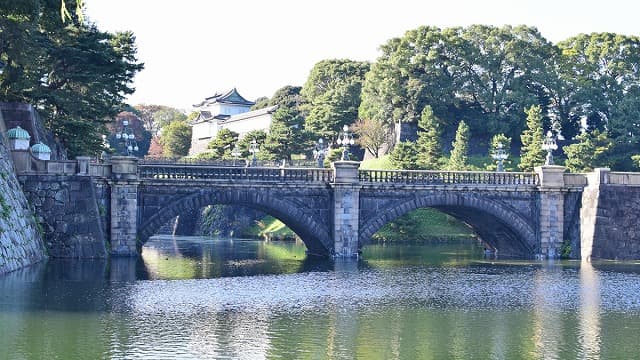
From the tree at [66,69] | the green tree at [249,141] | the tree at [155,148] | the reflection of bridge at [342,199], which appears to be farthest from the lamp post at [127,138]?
the tree at [155,148]

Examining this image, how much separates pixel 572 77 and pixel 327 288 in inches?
2378

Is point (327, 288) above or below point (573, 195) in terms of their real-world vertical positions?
below

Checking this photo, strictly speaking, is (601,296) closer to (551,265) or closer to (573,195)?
(551,265)

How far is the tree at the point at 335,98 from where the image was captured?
102 meters

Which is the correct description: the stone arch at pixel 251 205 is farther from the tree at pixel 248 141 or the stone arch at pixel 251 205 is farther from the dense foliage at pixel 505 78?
the tree at pixel 248 141

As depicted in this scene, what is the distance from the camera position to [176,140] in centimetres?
14512

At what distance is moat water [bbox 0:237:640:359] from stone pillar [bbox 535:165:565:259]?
4962 mm

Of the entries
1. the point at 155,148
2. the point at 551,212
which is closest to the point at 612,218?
the point at 551,212

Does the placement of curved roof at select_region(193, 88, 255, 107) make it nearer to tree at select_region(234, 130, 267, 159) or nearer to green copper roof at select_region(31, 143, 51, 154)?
tree at select_region(234, 130, 267, 159)

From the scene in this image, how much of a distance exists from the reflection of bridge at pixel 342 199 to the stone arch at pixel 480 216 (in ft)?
0.19

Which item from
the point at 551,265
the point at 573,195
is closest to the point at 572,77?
the point at 573,195

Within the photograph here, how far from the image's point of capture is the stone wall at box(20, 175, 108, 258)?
158 feet

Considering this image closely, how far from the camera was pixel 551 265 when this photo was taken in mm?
53188

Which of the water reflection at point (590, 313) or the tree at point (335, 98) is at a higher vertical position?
the tree at point (335, 98)
